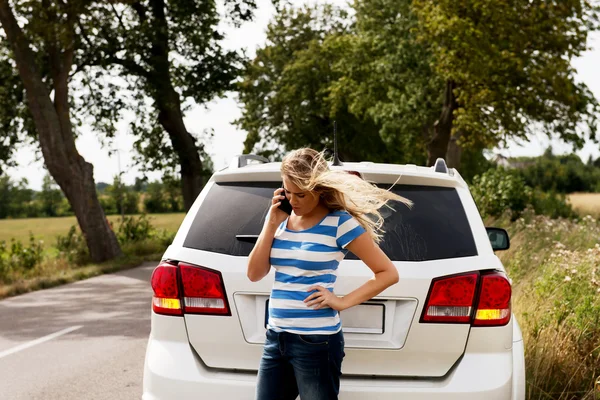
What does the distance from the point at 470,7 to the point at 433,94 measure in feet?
30.3

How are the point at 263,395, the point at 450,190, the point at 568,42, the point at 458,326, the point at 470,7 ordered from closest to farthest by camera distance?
the point at 263,395, the point at 458,326, the point at 450,190, the point at 470,7, the point at 568,42

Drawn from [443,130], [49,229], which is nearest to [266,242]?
[443,130]

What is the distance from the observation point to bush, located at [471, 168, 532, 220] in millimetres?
21656

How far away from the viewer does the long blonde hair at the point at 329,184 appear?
311cm

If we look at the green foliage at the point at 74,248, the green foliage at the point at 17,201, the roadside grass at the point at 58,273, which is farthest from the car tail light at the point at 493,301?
the green foliage at the point at 17,201


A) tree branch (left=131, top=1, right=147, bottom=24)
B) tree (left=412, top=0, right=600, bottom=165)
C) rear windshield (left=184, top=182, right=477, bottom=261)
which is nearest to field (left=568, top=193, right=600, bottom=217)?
tree (left=412, top=0, right=600, bottom=165)

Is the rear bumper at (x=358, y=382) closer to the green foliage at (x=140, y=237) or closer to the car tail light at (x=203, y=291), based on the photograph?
the car tail light at (x=203, y=291)

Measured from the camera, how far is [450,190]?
395 cm

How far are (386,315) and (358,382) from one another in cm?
32

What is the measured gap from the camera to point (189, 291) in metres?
3.76

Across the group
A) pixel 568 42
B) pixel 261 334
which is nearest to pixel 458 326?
pixel 261 334

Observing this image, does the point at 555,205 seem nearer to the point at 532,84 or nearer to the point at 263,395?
the point at 532,84

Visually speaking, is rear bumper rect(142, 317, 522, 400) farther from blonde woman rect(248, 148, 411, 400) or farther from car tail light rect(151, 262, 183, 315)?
blonde woman rect(248, 148, 411, 400)

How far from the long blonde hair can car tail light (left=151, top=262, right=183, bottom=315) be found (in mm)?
941
